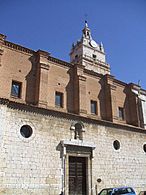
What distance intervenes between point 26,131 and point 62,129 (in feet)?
9.13

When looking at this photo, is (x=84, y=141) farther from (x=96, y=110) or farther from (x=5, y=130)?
(x=5, y=130)

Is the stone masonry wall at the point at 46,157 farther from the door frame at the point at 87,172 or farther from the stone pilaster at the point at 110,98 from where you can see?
the stone pilaster at the point at 110,98

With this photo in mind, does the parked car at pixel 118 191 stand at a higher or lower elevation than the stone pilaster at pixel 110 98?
lower

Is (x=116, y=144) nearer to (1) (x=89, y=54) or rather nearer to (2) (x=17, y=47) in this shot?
(2) (x=17, y=47)

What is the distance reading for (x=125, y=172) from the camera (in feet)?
62.5

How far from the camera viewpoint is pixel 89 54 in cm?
4547

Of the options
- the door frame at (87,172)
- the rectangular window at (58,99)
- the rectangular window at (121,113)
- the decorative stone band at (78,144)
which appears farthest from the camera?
the rectangular window at (121,113)

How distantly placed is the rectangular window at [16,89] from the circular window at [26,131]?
2.70 m

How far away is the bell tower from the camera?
43688 millimetres

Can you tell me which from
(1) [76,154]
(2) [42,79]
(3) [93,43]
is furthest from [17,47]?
(3) [93,43]

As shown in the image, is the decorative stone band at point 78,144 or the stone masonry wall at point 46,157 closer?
the stone masonry wall at point 46,157

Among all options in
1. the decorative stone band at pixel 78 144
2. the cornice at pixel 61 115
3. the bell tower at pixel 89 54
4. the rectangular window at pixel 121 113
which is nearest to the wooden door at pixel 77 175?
the decorative stone band at pixel 78 144

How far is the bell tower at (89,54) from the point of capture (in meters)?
43.7

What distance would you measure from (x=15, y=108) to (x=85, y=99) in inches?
256
